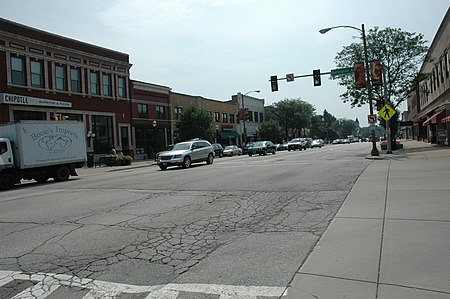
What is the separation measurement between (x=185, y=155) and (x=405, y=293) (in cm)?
2080

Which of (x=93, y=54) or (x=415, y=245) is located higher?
(x=93, y=54)

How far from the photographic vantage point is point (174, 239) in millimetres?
6484

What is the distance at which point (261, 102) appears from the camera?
81.6 meters

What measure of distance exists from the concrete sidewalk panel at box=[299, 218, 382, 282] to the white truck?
16.6 meters

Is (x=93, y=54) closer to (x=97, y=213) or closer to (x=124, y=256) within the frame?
(x=97, y=213)

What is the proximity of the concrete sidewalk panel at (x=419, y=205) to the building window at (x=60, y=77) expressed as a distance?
32.9 metres

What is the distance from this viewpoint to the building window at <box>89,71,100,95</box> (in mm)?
38656

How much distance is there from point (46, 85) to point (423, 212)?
33582mm

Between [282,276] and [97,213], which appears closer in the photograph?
[282,276]

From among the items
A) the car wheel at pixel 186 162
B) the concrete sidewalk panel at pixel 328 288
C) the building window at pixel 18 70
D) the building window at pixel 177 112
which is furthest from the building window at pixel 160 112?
the concrete sidewalk panel at pixel 328 288

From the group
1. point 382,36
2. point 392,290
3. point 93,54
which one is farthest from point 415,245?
point 93,54

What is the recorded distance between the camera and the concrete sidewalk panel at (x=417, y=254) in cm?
422

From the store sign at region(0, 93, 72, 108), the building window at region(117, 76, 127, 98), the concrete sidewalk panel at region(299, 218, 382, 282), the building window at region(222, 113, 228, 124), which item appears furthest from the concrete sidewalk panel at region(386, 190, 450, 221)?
the building window at region(222, 113, 228, 124)

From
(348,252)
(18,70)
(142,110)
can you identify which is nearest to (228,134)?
(142,110)
